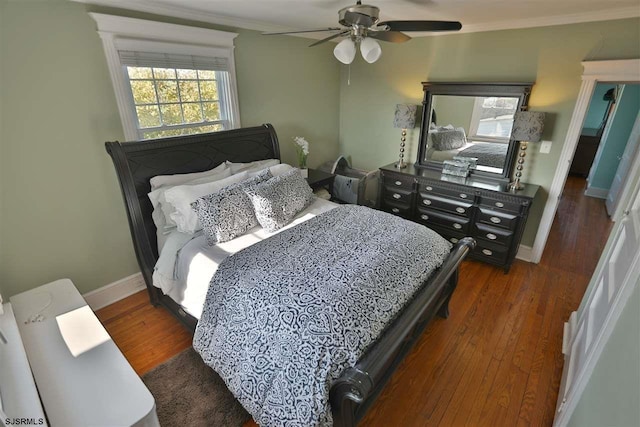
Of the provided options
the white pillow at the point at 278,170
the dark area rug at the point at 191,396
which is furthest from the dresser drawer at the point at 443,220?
the dark area rug at the point at 191,396

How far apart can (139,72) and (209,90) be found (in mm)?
625

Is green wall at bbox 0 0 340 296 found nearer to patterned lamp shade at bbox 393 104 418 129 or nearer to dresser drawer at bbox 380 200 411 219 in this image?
patterned lamp shade at bbox 393 104 418 129

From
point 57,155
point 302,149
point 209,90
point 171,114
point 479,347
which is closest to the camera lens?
point 57,155

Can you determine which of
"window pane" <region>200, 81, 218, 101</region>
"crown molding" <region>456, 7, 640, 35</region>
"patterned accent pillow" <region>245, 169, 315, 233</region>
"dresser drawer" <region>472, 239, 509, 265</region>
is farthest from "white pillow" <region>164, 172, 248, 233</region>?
"crown molding" <region>456, 7, 640, 35</region>

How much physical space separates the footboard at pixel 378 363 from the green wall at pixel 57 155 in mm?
2266

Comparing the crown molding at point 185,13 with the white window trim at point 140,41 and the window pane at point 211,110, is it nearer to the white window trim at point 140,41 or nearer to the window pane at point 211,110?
the white window trim at point 140,41

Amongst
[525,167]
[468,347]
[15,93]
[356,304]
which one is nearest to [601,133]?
[525,167]

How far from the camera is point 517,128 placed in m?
2.89

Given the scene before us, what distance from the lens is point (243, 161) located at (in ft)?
9.89

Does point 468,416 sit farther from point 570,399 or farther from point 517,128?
point 517,128

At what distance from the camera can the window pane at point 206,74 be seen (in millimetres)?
2826

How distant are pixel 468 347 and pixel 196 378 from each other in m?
1.94

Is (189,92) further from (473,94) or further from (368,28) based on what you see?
(473,94)

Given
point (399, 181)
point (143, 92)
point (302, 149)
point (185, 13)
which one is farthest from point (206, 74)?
point (399, 181)
